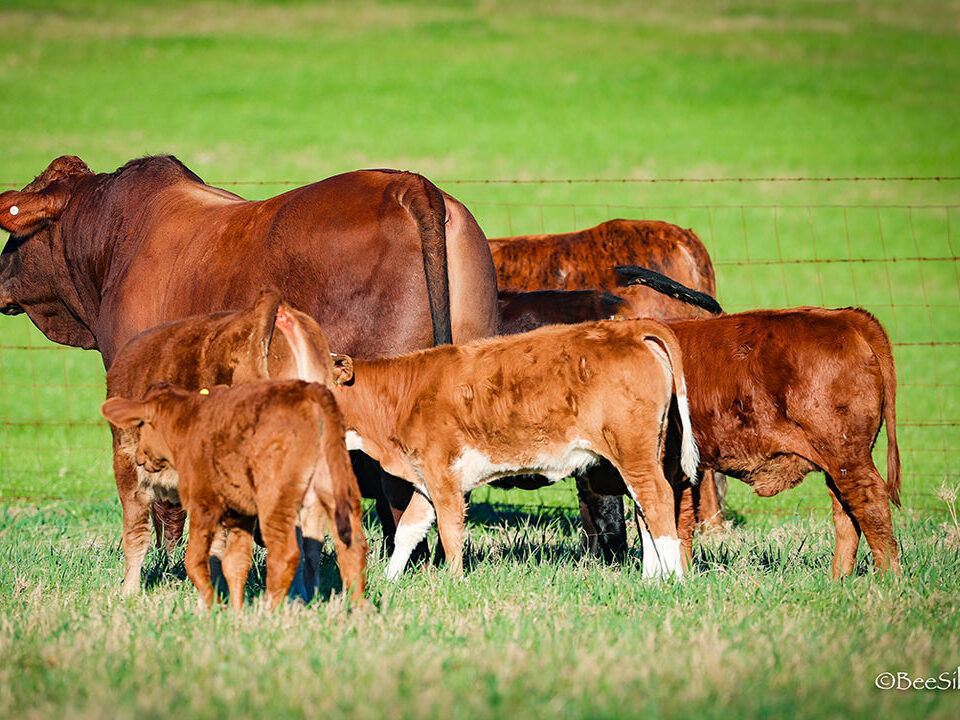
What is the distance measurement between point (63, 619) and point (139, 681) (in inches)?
48.8

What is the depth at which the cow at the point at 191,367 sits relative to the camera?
571cm

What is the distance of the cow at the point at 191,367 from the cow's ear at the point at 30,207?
2.46 metres

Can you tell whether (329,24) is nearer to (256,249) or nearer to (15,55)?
(15,55)

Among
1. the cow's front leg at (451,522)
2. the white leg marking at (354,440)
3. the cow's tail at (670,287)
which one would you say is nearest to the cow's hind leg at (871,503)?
the cow's tail at (670,287)

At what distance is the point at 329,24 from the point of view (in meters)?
42.6

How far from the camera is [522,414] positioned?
623 centimetres

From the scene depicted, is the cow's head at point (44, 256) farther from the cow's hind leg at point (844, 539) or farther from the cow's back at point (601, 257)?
the cow's hind leg at point (844, 539)

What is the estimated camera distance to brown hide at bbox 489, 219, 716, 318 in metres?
9.78

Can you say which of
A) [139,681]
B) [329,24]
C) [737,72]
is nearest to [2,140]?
[329,24]

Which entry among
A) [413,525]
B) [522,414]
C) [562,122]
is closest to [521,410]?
[522,414]

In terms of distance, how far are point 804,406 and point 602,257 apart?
12.6ft

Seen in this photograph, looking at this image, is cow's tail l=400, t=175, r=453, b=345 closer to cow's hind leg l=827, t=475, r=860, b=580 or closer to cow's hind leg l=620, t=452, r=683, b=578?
cow's hind leg l=620, t=452, r=683, b=578

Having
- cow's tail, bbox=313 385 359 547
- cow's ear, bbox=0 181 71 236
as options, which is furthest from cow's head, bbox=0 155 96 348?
cow's tail, bbox=313 385 359 547

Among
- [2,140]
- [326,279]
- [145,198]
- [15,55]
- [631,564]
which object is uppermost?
[15,55]
